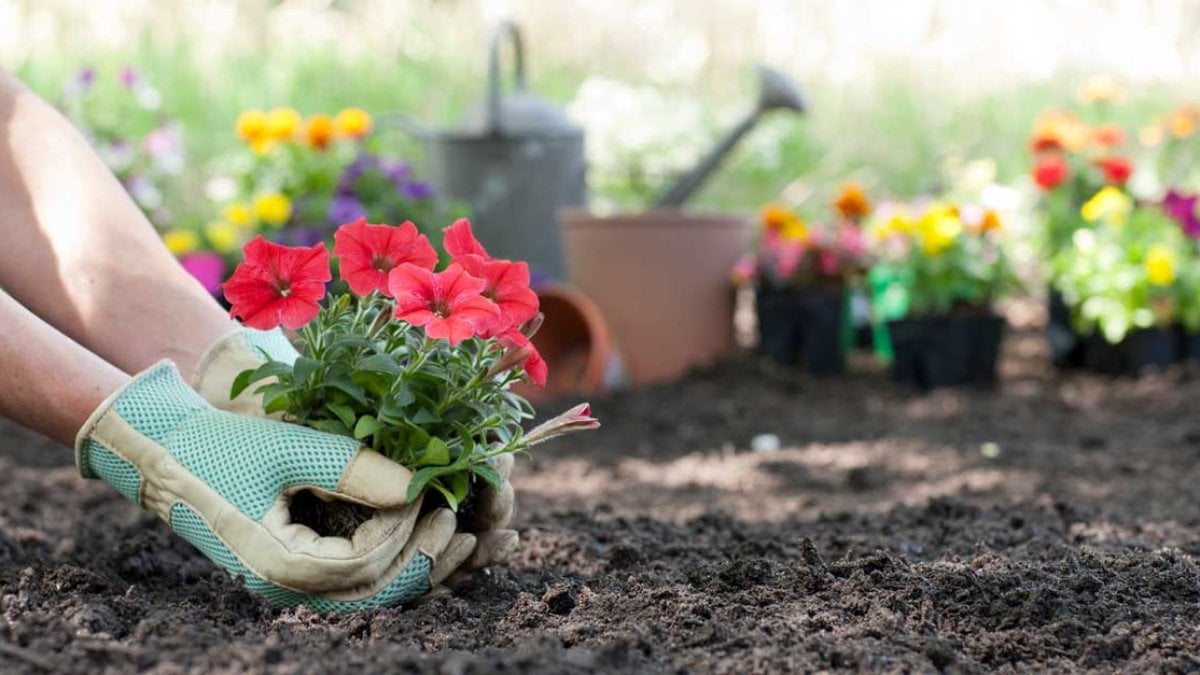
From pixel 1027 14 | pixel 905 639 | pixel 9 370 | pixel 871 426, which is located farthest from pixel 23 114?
pixel 1027 14

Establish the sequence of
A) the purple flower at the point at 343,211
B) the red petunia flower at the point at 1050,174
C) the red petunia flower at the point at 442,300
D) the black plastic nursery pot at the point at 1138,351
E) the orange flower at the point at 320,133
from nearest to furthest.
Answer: the red petunia flower at the point at 442,300 < the purple flower at the point at 343,211 < the black plastic nursery pot at the point at 1138,351 < the orange flower at the point at 320,133 < the red petunia flower at the point at 1050,174

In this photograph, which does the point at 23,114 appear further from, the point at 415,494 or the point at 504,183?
the point at 504,183

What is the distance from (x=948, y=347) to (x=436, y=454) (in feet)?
10.7

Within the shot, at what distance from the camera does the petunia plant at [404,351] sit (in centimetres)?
151

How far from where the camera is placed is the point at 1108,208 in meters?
4.60

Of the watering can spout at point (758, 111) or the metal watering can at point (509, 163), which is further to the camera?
the metal watering can at point (509, 163)

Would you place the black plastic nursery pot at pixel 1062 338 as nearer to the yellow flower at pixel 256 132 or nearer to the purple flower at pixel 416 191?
the purple flower at pixel 416 191

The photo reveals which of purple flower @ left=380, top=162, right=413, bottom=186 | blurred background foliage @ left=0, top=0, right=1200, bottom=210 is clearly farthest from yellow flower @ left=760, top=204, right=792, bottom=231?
purple flower @ left=380, top=162, right=413, bottom=186

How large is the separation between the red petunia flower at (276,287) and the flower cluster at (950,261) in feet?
10.9

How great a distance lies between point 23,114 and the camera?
1.89 meters

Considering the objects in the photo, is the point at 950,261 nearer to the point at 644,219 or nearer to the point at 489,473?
the point at 644,219

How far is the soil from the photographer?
4.41 ft

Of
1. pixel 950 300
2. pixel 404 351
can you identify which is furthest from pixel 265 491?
pixel 950 300

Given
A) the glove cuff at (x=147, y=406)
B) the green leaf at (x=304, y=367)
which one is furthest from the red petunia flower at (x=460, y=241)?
the glove cuff at (x=147, y=406)
